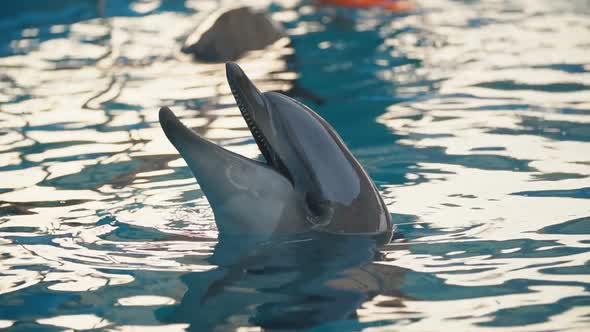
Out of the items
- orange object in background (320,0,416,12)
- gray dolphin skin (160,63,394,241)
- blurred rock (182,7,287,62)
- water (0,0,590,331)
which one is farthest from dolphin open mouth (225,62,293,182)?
orange object in background (320,0,416,12)

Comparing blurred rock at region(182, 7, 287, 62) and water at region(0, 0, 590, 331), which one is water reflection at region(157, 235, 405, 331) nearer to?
water at region(0, 0, 590, 331)

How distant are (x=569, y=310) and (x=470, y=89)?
5.34 meters

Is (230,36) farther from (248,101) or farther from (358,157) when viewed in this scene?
(248,101)

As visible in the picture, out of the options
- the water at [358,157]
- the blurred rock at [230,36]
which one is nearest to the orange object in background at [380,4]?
the water at [358,157]

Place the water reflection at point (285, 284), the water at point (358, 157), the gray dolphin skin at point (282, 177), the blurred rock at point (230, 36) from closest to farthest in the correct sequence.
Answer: the water reflection at point (285, 284) < the water at point (358, 157) < the gray dolphin skin at point (282, 177) < the blurred rock at point (230, 36)

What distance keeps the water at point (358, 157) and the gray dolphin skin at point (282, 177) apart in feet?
0.35

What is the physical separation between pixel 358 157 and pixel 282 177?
91.7 inches

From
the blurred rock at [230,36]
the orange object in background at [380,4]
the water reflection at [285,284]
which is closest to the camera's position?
the water reflection at [285,284]

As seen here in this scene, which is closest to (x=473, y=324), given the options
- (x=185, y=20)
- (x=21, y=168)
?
(x=21, y=168)

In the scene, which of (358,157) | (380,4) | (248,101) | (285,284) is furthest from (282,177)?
(380,4)

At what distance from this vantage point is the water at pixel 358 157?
418cm

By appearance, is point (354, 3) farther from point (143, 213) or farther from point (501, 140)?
point (143, 213)

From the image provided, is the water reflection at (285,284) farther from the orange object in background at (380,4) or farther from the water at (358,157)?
the orange object in background at (380,4)

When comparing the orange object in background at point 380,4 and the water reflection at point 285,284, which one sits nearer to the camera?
the water reflection at point 285,284
